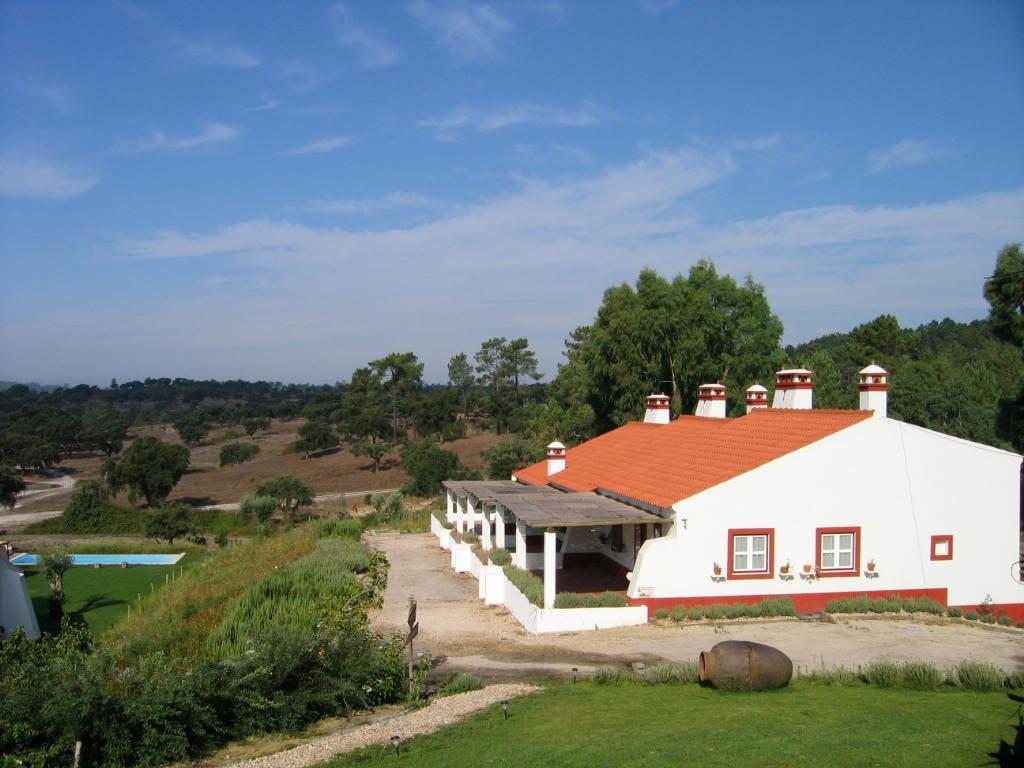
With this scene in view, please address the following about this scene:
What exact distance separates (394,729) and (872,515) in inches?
487

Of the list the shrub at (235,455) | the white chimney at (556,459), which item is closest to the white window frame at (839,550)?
the white chimney at (556,459)

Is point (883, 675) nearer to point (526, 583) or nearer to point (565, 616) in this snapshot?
point (565, 616)

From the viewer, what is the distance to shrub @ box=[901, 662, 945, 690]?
1175cm

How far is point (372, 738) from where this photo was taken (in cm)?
1073

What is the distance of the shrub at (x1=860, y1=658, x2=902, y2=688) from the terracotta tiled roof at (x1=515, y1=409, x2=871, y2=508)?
19.5 ft

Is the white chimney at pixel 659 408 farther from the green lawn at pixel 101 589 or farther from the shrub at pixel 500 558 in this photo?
the green lawn at pixel 101 589

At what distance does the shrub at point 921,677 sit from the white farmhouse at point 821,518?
585 centimetres

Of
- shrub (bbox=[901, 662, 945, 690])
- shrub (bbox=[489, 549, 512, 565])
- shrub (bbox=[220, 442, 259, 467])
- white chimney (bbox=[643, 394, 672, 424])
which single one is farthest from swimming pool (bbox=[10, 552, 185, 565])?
shrub (bbox=[220, 442, 259, 467])

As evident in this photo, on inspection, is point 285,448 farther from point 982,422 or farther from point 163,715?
point 163,715

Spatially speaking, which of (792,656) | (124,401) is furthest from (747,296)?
(124,401)

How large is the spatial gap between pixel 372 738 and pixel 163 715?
105 inches

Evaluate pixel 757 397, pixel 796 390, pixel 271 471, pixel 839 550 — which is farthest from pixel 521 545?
pixel 271 471

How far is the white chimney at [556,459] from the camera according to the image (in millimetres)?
26859

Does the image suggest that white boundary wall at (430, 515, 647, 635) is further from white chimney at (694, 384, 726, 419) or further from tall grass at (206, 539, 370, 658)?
white chimney at (694, 384, 726, 419)
